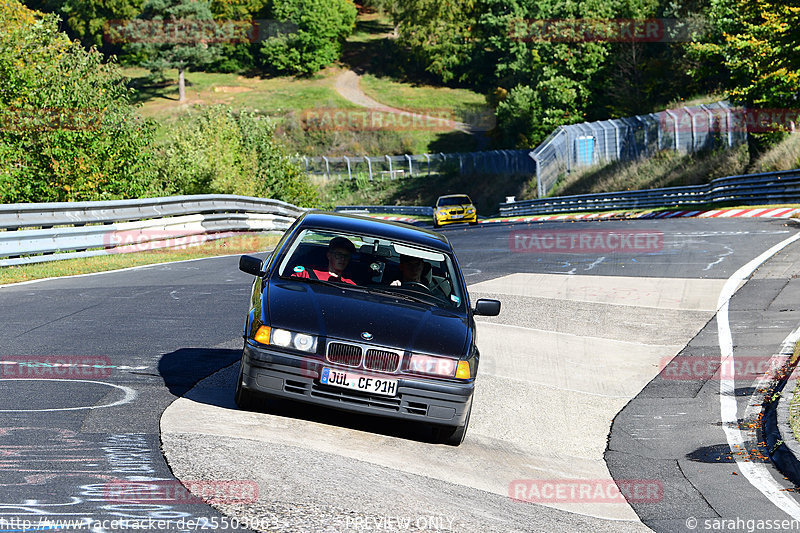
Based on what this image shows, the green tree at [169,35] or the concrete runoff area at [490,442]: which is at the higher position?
the green tree at [169,35]

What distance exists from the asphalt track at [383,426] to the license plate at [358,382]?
393 mm

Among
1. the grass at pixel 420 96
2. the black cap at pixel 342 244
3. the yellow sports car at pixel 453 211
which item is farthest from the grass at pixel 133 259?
the grass at pixel 420 96

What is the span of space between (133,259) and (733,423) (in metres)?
14.0

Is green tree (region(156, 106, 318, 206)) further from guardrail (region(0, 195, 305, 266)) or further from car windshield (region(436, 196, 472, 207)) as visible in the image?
car windshield (region(436, 196, 472, 207))

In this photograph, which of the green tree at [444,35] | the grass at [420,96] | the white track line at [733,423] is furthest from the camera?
the green tree at [444,35]

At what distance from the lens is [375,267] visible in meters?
8.05

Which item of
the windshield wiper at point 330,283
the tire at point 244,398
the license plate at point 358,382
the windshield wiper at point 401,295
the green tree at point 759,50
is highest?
the green tree at point 759,50

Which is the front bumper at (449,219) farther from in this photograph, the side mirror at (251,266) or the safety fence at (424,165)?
the side mirror at (251,266)

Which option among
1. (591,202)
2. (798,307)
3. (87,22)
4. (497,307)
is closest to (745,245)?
(798,307)

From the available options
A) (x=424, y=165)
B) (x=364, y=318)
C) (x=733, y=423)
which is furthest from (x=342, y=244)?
(x=424, y=165)

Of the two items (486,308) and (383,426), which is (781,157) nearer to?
(486,308)

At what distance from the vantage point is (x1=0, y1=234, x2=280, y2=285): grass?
15758mm

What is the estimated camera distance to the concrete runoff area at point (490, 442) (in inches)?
217

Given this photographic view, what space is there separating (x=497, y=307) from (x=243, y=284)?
833cm
